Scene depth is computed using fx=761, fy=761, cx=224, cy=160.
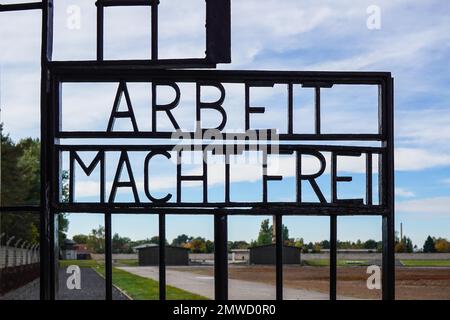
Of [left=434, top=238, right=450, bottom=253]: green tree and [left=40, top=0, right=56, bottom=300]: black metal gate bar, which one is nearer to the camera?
[left=40, top=0, right=56, bottom=300]: black metal gate bar

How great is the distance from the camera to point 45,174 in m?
6.90

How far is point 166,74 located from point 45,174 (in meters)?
1.43

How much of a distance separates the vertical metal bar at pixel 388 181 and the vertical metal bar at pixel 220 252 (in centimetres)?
155

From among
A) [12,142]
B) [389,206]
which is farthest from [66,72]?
[12,142]

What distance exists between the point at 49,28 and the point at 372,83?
3.06 metres

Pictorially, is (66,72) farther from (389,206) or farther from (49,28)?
(389,206)

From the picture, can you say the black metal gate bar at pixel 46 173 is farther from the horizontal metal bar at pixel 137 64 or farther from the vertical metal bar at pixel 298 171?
the vertical metal bar at pixel 298 171

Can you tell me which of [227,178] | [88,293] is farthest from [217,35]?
[88,293]

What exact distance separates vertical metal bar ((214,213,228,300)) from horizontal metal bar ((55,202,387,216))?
10 cm

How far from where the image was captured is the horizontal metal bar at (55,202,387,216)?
22.5ft

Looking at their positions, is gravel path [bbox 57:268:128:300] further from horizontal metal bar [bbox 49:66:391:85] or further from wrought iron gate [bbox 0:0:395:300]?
horizontal metal bar [bbox 49:66:391:85]

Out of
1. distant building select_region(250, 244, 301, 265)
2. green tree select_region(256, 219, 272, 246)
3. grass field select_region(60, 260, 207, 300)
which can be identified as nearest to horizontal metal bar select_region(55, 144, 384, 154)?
grass field select_region(60, 260, 207, 300)

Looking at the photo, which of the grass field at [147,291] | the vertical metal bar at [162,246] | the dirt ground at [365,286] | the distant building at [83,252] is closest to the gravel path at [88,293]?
the grass field at [147,291]
